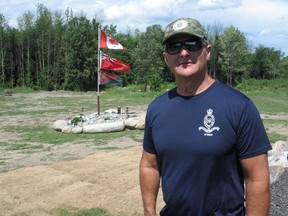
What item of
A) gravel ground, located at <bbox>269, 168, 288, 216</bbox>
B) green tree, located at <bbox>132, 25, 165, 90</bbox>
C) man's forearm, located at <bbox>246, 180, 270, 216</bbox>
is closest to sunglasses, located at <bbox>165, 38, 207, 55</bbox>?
man's forearm, located at <bbox>246, 180, 270, 216</bbox>

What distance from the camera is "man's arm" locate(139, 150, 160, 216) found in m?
2.22

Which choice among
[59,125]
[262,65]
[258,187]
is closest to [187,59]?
[258,187]

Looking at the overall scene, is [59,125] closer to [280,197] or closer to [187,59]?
[280,197]

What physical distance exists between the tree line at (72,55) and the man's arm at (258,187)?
1397 inches

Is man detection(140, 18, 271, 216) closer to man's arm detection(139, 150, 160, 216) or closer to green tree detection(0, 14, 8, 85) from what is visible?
man's arm detection(139, 150, 160, 216)

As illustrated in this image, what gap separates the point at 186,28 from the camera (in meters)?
1.96

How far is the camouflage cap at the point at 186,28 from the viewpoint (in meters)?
1.97

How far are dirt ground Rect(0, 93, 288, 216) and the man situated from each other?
3.25m

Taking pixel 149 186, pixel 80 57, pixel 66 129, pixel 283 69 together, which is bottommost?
pixel 283 69

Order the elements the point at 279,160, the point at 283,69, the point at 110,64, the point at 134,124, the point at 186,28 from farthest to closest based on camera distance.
Answer: the point at 283,69
the point at 110,64
the point at 134,124
the point at 279,160
the point at 186,28

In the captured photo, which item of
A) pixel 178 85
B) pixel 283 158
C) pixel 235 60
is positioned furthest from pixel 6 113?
pixel 235 60

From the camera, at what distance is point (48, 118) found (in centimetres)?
1648

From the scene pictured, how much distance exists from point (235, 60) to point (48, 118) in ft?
117

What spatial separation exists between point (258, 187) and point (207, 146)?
304 millimetres
